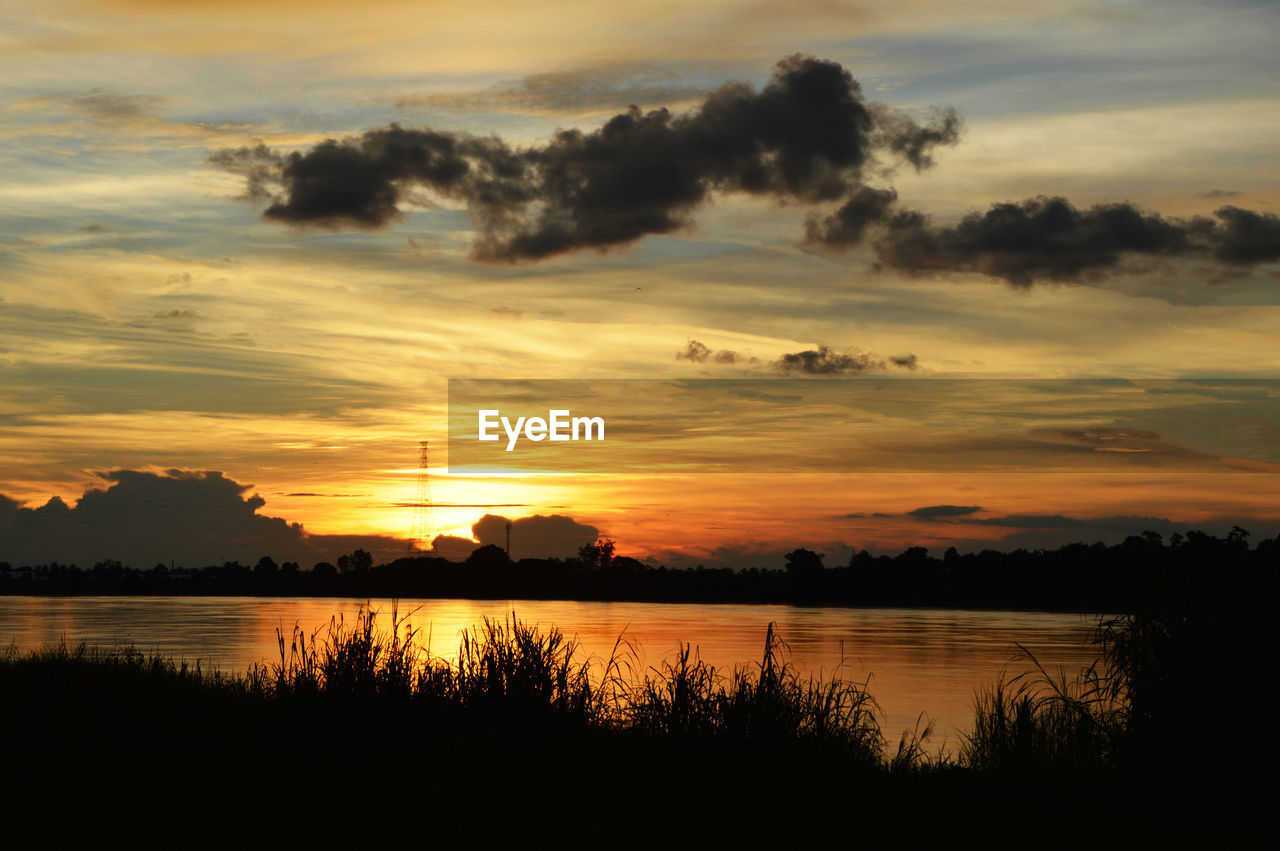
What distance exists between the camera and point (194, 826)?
44.9 ft

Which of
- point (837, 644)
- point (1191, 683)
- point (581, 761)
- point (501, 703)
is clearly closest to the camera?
point (1191, 683)

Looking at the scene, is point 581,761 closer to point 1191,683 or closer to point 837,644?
point 1191,683

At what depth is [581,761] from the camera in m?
18.5

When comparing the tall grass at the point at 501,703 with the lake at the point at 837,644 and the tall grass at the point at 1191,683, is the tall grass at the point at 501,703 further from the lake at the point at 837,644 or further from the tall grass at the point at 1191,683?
the lake at the point at 837,644

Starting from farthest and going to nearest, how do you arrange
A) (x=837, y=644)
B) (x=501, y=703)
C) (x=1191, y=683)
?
1. (x=837, y=644)
2. (x=501, y=703)
3. (x=1191, y=683)

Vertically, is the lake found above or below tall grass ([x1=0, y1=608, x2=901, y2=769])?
below

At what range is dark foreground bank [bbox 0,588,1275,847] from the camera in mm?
14484

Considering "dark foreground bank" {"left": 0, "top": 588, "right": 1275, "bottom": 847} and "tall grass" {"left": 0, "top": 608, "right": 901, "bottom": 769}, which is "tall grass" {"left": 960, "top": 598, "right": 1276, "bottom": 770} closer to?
"dark foreground bank" {"left": 0, "top": 588, "right": 1275, "bottom": 847}

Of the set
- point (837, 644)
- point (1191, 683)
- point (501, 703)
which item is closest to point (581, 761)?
point (501, 703)

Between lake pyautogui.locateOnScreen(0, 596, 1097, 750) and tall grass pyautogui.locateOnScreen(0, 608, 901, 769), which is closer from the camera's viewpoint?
tall grass pyautogui.locateOnScreen(0, 608, 901, 769)

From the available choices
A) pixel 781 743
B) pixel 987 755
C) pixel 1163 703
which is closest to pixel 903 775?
pixel 781 743

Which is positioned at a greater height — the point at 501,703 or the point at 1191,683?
the point at 1191,683

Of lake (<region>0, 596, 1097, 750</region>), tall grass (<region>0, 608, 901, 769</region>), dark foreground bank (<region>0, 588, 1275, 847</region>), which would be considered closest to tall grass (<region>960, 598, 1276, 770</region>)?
dark foreground bank (<region>0, 588, 1275, 847</region>)

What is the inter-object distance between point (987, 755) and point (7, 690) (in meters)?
21.4
